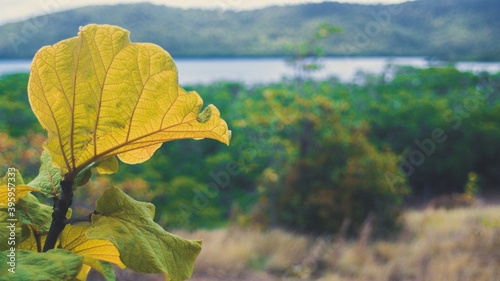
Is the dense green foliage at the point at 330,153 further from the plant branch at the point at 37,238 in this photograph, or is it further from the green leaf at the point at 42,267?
the green leaf at the point at 42,267

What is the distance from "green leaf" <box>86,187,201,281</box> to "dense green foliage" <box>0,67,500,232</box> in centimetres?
469

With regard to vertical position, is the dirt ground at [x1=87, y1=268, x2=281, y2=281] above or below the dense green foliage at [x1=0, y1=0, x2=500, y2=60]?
below

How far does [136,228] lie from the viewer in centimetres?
41

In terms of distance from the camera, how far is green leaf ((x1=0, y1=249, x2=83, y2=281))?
0.32 m

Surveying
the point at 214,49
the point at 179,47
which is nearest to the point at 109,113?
the point at 179,47

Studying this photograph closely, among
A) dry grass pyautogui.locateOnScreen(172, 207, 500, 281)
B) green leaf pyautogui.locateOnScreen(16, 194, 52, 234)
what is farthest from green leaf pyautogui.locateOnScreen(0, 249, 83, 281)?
dry grass pyautogui.locateOnScreen(172, 207, 500, 281)

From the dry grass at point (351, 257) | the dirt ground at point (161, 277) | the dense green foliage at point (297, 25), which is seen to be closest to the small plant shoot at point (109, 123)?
the dirt ground at point (161, 277)

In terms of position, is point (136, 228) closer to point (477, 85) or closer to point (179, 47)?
point (179, 47)

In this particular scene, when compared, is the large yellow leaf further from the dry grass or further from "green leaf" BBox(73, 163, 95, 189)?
the dry grass

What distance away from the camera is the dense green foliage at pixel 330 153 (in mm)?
5965

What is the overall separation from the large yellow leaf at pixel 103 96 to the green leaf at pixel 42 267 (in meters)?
0.10

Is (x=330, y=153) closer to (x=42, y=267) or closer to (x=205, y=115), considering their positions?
(x=205, y=115)

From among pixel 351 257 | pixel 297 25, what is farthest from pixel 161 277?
pixel 297 25

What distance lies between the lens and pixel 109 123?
1.33 feet
